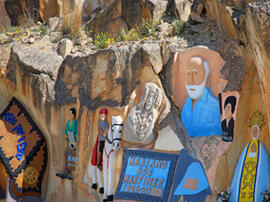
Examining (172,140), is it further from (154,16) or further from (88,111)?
(154,16)

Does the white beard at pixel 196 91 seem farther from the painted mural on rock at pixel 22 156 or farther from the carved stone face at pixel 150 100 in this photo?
the painted mural on rock at pixel 22 156

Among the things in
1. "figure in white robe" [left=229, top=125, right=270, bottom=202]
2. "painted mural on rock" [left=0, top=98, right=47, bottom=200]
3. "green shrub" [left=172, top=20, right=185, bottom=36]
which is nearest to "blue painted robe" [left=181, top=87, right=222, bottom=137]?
"figure in white robe" [left=229, top=125, right=270, bottom=202]

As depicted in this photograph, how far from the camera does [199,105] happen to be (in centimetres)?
1147

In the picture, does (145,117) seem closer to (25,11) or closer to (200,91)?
(200,91)

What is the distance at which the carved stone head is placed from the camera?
38.7 ft

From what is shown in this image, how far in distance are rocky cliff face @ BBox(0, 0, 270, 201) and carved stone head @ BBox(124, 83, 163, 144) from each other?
17cm

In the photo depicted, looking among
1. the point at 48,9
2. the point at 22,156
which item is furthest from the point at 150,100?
the point at 48,9

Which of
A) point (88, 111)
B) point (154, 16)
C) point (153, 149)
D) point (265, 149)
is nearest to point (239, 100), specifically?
point (265, 149)

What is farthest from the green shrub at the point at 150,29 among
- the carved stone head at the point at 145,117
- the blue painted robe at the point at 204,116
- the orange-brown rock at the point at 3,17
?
the orange-brown rock at the point at 3,17

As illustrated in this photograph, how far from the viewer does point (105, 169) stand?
12.4 m

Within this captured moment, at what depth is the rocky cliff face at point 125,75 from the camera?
10.9m

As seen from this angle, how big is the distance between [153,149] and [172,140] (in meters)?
0.51

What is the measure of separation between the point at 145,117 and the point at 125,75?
1.19 metres

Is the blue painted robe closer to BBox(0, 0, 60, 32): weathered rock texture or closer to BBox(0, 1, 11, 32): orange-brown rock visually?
BBox(0, 0, 60, 32): weathered rock texture
